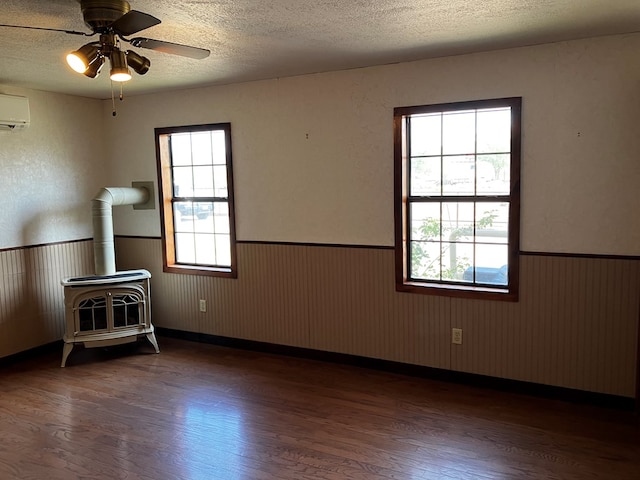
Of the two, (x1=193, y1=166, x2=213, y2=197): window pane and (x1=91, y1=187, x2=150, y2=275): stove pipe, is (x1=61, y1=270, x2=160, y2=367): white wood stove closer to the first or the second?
(x1=91, y1=187, x2=150, y2=275): stove pipe

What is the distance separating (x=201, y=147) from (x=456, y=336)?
2.79 m

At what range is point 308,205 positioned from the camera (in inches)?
167

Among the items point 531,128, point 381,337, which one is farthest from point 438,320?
point 531,128

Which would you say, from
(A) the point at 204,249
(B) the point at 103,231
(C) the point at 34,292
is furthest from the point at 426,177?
(C) the point at 34,292

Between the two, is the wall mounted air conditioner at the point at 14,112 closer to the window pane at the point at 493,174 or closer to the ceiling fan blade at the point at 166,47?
the ceiling fan blade at the point at 166,47

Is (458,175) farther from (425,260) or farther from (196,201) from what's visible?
(196,201)

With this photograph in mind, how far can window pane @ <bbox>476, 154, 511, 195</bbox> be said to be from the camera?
11.6 feet

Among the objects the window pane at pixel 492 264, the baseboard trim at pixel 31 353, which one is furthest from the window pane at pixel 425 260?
the baseboard trim at pixel 31 353

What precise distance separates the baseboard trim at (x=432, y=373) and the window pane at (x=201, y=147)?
64.4 inches

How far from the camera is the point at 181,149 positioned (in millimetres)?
4875

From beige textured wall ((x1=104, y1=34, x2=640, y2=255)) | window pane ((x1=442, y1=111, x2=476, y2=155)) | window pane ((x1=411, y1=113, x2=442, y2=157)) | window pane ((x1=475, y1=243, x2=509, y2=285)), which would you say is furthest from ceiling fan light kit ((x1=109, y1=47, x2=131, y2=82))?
window pane ((x1=475, y1=243, x2=509, y2=285))

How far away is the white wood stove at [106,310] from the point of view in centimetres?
430

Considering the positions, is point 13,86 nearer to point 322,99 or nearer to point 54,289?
point 54,289

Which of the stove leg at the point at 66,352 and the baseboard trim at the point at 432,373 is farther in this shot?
the stove leg at the point at 66,352
